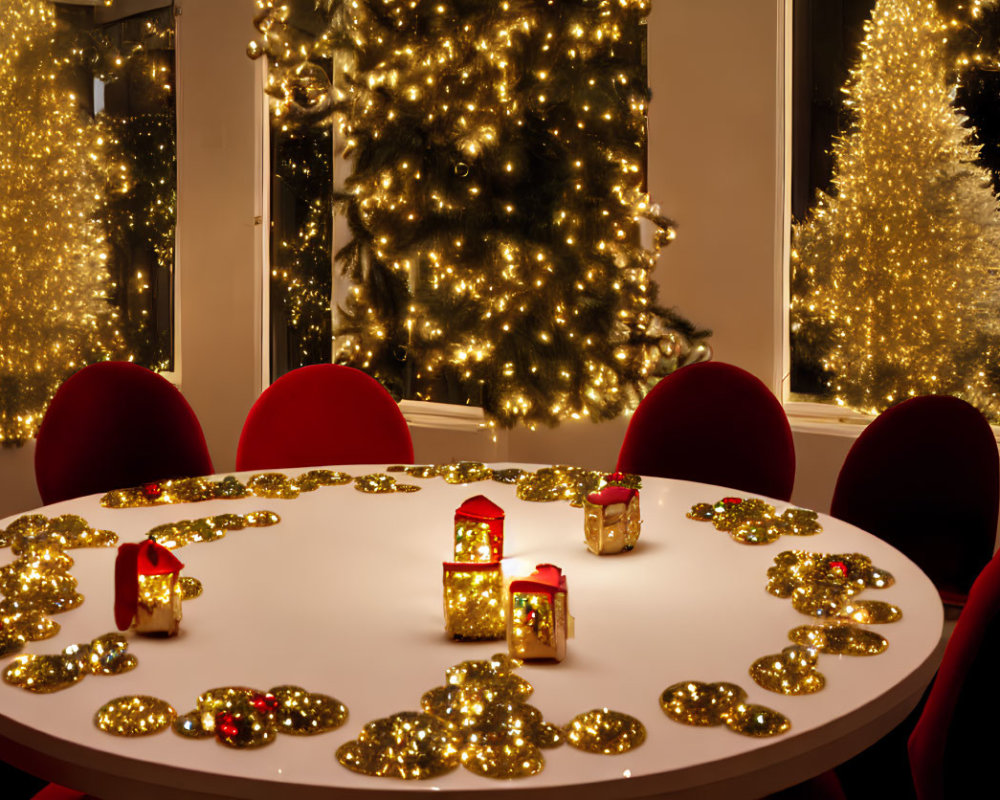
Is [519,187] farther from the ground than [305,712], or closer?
farther from the ground

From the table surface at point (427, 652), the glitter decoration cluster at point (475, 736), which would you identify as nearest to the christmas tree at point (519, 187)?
the table surface at point (427, 652)

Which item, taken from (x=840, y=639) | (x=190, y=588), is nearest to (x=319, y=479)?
(x=190, y=588)

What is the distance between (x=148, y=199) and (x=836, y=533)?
4.33 metres

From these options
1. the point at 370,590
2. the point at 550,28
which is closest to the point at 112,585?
the point at 370,590

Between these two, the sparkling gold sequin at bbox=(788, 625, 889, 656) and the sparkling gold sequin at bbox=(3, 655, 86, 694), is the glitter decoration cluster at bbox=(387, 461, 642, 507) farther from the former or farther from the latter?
the sparkling gold sequin at bbox=(3, 655, 86, 694)

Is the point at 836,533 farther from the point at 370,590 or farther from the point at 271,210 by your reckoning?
the point at 271,210

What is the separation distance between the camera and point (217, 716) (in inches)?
41.4

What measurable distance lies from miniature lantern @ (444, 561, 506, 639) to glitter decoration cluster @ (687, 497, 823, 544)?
2.12 feet

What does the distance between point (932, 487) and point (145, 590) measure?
1833 mm

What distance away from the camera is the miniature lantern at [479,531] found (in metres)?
1.60

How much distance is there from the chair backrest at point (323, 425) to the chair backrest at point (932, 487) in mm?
1270

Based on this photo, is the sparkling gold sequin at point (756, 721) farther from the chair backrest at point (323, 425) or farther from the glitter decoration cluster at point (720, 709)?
the chair backrest at point (323, 425)

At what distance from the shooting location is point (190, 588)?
1.49m

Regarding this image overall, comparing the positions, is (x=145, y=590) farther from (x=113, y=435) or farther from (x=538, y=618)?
(x=113, y=435)
